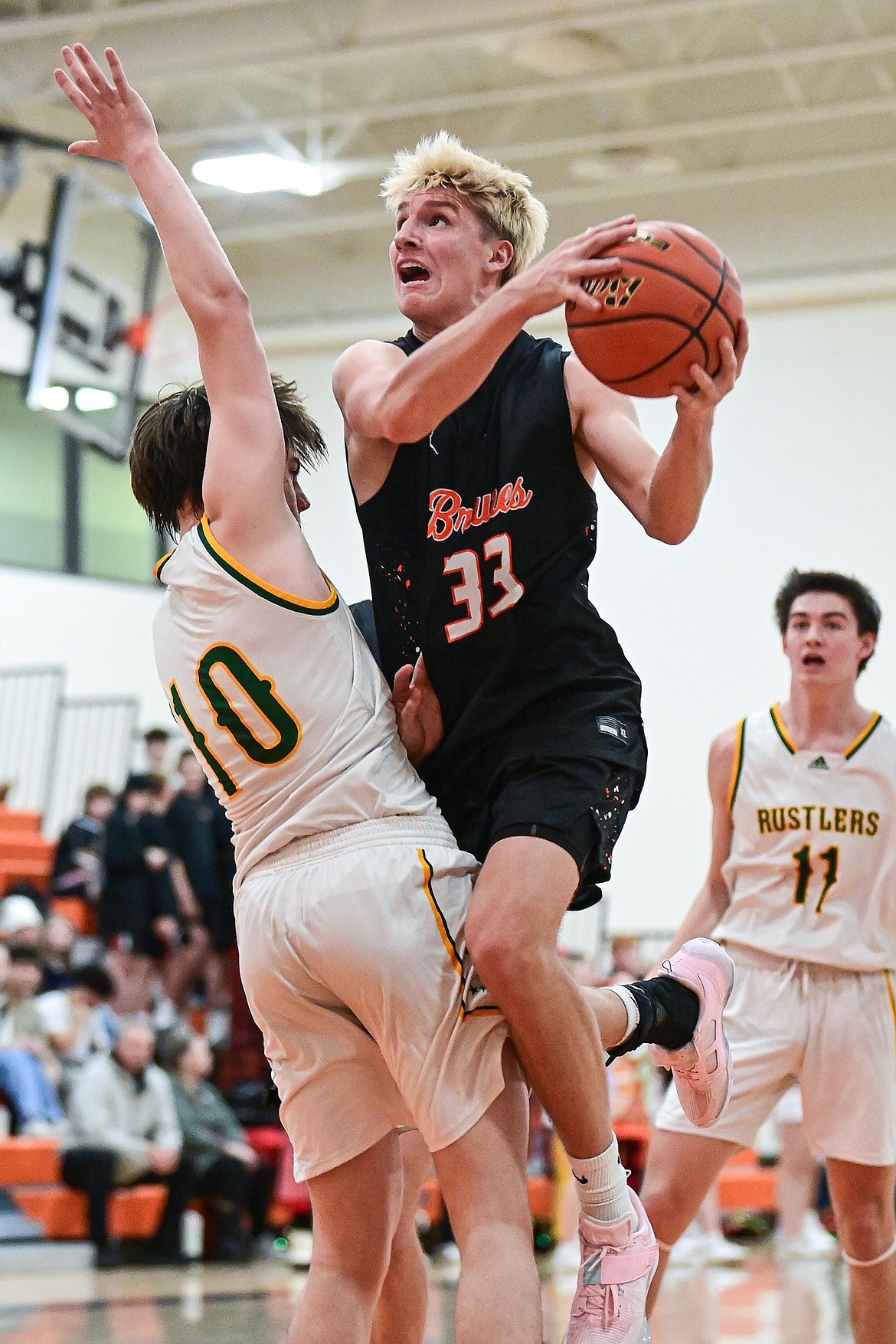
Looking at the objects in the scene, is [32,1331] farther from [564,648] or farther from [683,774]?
[683,774]

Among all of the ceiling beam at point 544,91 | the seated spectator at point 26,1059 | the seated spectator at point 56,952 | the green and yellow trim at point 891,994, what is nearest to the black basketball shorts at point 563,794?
the green and yellow trim at point 891,994

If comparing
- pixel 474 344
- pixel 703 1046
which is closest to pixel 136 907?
pixel 703 1046

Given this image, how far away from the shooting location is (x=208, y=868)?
39.2 feet

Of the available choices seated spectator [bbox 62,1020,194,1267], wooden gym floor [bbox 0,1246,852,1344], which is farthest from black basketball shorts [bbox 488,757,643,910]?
seated spectator [bbox 62,1020,194,1267]

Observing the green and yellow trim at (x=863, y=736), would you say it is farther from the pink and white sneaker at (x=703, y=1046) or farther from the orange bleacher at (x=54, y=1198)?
the orange bleacher at (x=54, y=1198)

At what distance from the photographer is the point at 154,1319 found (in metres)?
7.16

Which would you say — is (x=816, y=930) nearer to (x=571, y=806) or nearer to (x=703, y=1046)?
(x=703, y=1046)

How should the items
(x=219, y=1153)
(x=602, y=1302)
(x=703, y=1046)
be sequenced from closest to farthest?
(x=602, y=1302) → (x=703, y=1046) → (x=219, y=1153)

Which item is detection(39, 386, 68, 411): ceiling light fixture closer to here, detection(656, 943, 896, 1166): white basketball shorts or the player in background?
detection(656, 943, 896, 1166): white basketball shorts

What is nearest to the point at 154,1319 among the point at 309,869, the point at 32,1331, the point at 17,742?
the point at 32,1331

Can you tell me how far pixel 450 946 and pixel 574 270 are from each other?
1.27 m

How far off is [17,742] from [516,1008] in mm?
14133

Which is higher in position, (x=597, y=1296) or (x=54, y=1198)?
(x=597, y=1296)

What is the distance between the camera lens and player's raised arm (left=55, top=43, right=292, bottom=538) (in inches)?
128
